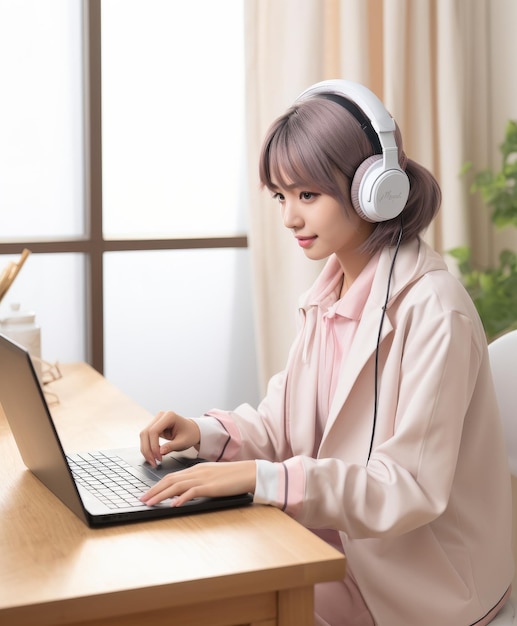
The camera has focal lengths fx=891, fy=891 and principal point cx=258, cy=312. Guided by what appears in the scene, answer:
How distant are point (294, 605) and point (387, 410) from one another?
1.14 ft

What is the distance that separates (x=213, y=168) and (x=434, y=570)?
1.74 metres

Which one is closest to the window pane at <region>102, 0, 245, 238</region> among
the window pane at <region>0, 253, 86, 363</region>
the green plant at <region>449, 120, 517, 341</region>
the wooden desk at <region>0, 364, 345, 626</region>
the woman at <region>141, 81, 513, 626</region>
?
the window pane at <region>0, 253, 86, 363</region>

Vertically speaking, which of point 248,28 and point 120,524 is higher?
point 248,28

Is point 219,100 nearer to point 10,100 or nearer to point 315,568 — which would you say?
point 10,100

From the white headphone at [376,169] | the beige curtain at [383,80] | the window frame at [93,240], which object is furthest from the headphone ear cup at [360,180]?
the window frame at [93,240]

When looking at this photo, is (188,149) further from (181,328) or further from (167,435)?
(167,435)

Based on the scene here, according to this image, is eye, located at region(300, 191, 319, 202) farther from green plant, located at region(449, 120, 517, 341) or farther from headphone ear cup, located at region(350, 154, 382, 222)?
green plant, located at region(449, 120, 517, 341)

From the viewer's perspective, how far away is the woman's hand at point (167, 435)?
1.20 m

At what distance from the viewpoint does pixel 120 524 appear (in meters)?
0.97

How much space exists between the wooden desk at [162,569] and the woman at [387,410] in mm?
96

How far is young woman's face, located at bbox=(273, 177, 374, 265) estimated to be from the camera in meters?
1.23

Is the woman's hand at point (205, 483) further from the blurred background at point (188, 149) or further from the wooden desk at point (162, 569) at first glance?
the blurred background at point (188, 149)

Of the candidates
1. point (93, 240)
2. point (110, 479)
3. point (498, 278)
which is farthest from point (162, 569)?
point (498, 278)

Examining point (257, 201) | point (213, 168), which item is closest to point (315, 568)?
point (257, 201)
